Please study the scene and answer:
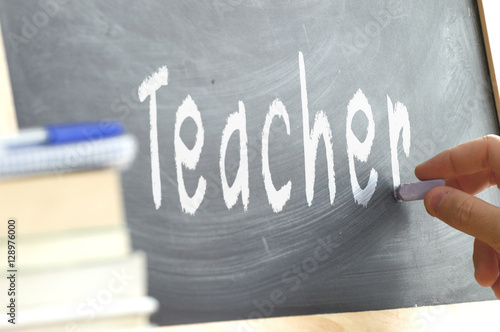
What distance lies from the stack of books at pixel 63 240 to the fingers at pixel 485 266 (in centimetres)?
53

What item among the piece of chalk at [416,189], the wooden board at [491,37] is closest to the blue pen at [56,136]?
the piece of chalk at [416,189]

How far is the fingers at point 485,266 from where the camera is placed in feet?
2.46

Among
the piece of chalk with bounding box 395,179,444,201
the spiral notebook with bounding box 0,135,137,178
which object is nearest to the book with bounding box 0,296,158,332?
the spiral notebook with bounding box 0,135,137,178

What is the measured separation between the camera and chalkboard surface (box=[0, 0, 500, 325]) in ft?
1.87

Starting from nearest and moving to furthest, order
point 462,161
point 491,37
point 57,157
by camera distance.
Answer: point 57,157 → point 462,161 → point 491,37

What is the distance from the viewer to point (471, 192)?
32.4 inches

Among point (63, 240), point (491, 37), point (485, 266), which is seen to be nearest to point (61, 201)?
point (63, 240)

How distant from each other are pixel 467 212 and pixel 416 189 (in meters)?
0.09

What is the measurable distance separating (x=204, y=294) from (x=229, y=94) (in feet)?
0.83

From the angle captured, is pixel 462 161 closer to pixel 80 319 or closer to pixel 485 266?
pixel 485 266

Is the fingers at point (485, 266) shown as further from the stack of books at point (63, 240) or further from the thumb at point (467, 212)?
the stack of books at point (63, 240)

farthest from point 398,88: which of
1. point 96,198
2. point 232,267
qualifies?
point 96,198

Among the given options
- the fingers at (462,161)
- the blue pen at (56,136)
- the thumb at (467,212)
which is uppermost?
the blue pen at (56,136)

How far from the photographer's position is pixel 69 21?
0.56m
